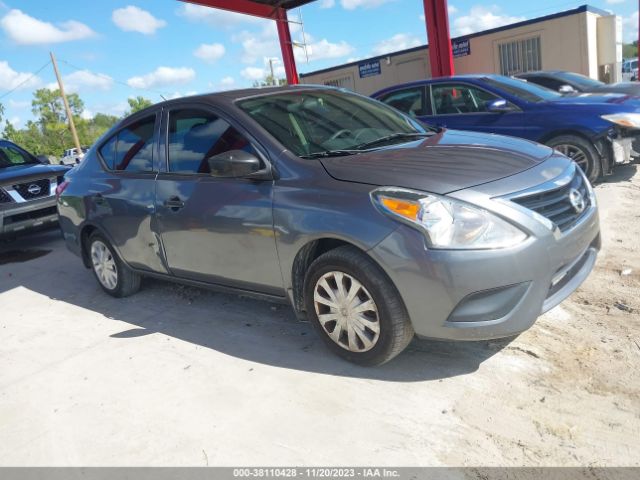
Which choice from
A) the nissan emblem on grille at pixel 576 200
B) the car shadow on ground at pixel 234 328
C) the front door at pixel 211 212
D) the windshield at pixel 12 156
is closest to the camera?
the nissan emblem on grille at pixel 576 200

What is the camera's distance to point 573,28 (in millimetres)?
16125

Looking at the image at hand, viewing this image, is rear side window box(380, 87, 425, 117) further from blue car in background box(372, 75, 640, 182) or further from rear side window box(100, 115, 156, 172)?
rear side window box(100, 115, 156, 172)

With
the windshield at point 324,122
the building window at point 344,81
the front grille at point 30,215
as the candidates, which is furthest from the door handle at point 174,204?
the building window at point 344,81

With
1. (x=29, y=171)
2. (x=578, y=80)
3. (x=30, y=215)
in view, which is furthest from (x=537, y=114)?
(x=29, y=171)

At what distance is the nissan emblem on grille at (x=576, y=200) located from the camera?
2.99 metres

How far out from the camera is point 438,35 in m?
13.4

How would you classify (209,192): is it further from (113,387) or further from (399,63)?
(399,63)

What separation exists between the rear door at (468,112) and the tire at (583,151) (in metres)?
0.50

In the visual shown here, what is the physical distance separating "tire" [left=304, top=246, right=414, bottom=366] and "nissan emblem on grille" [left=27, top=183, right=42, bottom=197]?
5975 mm

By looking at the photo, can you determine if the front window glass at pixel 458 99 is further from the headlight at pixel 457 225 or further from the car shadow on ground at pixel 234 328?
the headlight at pixel 457 225

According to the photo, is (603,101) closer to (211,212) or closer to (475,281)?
(475,281)

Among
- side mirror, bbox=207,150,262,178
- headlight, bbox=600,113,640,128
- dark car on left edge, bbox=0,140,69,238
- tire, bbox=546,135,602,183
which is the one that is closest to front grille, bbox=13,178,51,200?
dark car on left edge, bbox=0,140,69,238

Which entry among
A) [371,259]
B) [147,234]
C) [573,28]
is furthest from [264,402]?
[573,28]

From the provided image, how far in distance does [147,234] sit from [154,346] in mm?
900
